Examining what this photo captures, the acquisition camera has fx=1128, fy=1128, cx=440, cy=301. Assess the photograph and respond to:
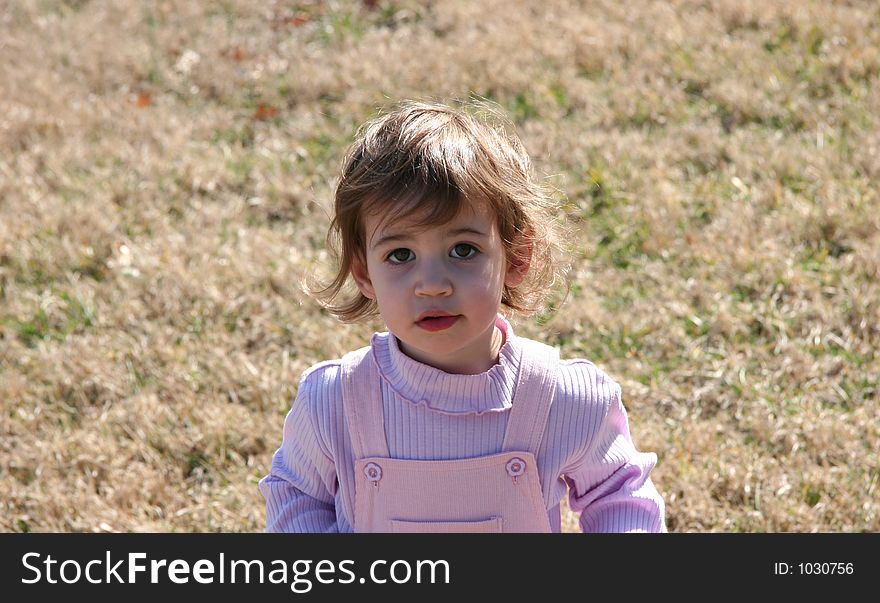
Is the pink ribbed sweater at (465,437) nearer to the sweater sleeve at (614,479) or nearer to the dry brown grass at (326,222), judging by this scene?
the sweater sleeve at (614,479)

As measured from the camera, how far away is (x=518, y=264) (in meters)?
2.50

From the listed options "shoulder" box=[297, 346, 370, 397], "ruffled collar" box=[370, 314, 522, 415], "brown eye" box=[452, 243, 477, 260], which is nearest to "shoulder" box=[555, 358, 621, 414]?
"ruffled collar" box=[370, 314, 522, 415]

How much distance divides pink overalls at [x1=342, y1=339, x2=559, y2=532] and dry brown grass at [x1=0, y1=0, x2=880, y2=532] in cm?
102

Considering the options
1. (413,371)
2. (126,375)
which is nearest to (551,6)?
(126,375)

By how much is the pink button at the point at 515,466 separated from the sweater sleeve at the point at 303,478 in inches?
15.7

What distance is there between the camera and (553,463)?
7.82 ft

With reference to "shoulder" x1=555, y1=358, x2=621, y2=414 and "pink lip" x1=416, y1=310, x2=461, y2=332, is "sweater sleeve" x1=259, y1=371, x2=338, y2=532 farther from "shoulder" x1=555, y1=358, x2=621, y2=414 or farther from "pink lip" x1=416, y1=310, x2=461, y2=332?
"shoulder" x1=555, y1=358, x2=621, y2=414

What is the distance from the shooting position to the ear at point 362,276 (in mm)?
2490

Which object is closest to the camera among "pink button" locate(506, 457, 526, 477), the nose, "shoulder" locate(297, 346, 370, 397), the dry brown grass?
the nose

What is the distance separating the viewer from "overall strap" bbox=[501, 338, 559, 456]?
7.77ft

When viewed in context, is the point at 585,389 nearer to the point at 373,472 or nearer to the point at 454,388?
the point at 454,388

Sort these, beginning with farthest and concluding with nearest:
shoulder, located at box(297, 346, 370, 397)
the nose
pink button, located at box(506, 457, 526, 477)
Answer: shoulder, located at box(297, 346, 370, 397)
pink button, located at box(506, 457, 526, 477)
the nose

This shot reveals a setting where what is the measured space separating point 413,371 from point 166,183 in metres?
2.89
